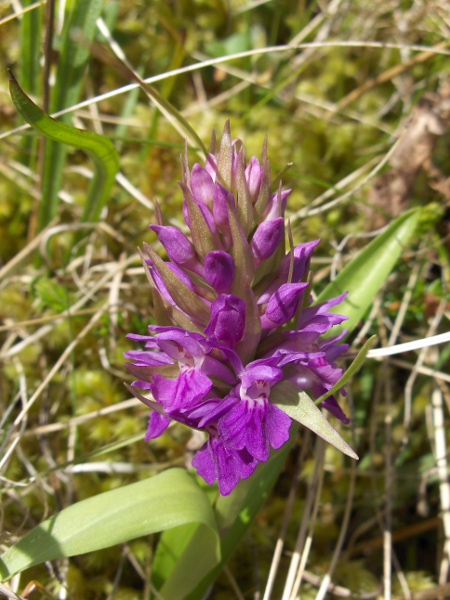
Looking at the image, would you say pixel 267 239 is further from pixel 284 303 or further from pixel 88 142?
pixel 88 142

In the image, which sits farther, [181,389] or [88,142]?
[88,142]

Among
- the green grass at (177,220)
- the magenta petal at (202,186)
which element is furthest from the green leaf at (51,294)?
the magenta petal at (202,186)

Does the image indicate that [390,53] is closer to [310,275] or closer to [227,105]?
[227,105]

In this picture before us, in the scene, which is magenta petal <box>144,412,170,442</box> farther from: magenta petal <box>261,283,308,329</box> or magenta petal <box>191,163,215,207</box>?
magenta petal <box>191,163,215,207</box>

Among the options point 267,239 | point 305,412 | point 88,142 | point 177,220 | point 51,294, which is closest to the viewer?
point 305,412

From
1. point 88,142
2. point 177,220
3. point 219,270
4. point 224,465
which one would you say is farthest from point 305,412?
point 177,220

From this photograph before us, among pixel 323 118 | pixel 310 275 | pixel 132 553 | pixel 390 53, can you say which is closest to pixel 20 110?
pixel 310 275

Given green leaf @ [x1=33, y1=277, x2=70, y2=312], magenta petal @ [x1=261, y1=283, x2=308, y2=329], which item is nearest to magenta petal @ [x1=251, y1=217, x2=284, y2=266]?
magenta petal @ [x1=261, y1=283, x2=308, y2=329]

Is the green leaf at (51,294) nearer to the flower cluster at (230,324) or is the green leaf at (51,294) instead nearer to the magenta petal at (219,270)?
the flower cluster at (230,324)
